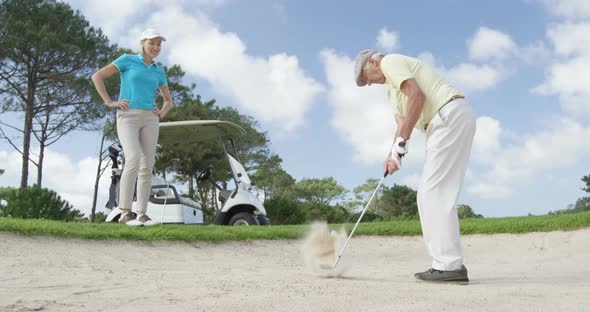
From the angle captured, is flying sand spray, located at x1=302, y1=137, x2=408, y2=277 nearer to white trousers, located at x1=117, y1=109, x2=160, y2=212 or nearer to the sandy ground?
the sandy ground

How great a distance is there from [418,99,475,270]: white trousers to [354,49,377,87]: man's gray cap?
69cm

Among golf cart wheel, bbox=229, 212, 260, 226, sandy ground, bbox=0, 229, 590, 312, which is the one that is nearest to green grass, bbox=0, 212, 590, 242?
sandy ground, bbox=0, 229, 590, 312

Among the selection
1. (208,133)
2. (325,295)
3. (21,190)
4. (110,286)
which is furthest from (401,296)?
(21,190)

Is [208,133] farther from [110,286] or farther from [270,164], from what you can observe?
[270,164]

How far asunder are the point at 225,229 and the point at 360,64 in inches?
220

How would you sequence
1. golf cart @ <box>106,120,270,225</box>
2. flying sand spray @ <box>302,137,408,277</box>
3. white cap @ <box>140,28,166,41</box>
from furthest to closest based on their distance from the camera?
1. golf cart @ <box>106,120,270,225</box>
2. white cap @ <box>140,28,166,41</box>
3. flying sand spray @ <box>302,137,408,277</box>

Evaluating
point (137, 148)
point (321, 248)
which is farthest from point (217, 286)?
point (137, 148)

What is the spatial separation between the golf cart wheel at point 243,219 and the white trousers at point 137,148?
3.64m

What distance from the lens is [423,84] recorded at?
4465mm

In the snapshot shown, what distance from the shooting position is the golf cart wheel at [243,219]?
11.1m

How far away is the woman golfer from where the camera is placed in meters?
7.18

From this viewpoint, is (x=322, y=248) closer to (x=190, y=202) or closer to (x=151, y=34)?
(x=151, y=34)

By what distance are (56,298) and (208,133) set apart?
8354 mm

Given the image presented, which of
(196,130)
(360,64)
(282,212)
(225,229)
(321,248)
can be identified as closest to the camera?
(360,64)
